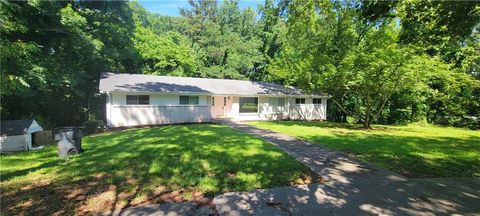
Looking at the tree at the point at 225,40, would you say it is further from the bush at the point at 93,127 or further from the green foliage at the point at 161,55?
the bush at the point at 93,127

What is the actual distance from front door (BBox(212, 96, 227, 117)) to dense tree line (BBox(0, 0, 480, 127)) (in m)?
5.68

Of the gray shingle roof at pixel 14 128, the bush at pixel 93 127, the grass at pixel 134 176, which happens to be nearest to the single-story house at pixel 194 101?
the bush at pixel 93 127

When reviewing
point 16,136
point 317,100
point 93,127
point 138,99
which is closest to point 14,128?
point 16,136

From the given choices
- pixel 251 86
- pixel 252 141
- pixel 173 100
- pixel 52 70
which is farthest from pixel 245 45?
pixel 252 141

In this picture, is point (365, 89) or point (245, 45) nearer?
point (365, 89)

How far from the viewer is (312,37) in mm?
20328

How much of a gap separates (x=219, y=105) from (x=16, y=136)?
12907 mm

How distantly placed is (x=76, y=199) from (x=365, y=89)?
16231 millimetres

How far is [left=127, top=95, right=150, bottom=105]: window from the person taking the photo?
16.0 meters

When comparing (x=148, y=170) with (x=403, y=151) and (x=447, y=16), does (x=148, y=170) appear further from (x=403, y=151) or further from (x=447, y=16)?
(x=403, y=151)

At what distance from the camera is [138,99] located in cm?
1628

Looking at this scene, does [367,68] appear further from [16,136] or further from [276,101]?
[16,136]

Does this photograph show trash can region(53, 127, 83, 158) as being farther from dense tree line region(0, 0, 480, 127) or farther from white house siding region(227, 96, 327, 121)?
white house siding region(227, 96, 327, 121)

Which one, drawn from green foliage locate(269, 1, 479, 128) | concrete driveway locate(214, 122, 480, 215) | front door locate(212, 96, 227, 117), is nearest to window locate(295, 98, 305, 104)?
green foliage locate(269, 1, 479, 128)
